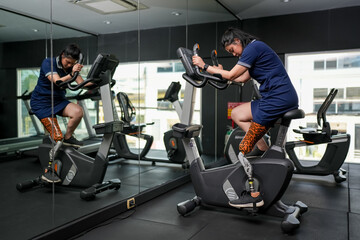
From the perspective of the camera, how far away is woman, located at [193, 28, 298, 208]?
2.67m

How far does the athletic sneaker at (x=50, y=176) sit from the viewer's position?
7.90 ft

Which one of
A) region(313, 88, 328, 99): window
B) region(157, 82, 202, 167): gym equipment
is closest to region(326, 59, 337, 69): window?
region(313, 88, 328, 99): window

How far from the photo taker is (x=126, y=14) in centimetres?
327

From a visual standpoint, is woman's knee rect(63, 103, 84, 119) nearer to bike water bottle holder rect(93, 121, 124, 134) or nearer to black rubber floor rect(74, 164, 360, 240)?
bike water bottle holder rect(93, 121, 124, 134)

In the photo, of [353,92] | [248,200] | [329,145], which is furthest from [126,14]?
[353,92]

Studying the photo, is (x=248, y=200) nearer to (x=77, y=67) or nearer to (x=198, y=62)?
(x=198, y=62)

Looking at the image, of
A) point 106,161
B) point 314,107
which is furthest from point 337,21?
point 106,161

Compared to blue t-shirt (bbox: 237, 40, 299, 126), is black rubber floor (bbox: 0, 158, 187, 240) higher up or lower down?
lower down

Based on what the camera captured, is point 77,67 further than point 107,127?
No

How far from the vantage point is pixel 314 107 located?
6.35 metres

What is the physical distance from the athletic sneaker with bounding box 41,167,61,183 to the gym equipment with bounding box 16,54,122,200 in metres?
0.13

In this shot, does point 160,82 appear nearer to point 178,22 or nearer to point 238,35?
point 178,22

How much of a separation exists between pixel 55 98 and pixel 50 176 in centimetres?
61

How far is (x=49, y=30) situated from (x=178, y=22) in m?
2.42
